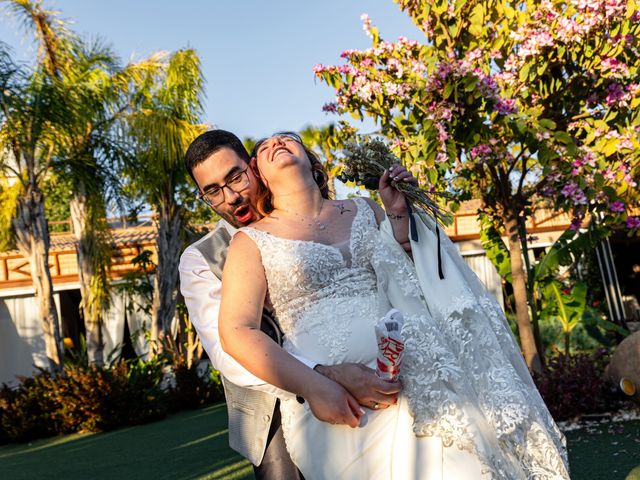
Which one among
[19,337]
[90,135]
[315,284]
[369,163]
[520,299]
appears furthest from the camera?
[19,337]

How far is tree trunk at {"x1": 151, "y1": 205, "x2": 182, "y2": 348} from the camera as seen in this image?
15453 mm

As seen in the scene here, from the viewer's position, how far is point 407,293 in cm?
247

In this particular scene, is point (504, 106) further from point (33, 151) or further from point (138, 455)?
point (33, 151)

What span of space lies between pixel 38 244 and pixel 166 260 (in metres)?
3.43

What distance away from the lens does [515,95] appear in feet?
26.7

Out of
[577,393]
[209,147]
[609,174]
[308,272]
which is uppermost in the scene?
[209,147]

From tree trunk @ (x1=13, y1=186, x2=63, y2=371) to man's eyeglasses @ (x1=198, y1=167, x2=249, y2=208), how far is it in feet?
33.7

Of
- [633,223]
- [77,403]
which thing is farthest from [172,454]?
[633,223]

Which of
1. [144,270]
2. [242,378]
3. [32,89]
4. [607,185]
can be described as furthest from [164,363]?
[242,378]

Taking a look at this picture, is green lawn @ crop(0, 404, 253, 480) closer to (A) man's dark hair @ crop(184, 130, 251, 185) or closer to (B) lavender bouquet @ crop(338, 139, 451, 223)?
(A) man's dark hair @ crop(184, 130, 251, 185)

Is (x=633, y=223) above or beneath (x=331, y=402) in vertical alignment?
above

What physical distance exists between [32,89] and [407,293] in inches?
441

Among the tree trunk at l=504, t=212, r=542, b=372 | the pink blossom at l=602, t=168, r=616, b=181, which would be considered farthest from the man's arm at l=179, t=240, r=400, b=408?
the tree trunk at l=504, t=212, r=542, b=372

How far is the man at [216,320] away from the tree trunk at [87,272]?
38.6ft
